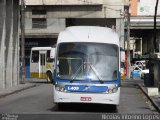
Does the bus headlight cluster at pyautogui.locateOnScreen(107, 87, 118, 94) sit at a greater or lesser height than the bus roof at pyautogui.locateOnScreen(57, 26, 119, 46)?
lesser

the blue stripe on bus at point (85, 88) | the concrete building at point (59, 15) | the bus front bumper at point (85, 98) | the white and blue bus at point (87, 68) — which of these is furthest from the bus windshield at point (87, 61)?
the concrete building at point (59, 15)

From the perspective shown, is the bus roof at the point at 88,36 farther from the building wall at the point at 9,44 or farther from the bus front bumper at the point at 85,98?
the building wall at the point at 9,44

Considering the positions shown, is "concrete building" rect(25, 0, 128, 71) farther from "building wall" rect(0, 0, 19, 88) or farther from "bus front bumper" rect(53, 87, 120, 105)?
"bus front bumper" rect(53, 87, 120, 105)

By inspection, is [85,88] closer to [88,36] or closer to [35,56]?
[88,36]

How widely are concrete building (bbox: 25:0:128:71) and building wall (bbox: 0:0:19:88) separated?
62.3 ft

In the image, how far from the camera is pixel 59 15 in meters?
60.7

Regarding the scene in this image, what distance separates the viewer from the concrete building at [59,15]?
6025cm

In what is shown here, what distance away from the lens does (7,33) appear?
1517 inches

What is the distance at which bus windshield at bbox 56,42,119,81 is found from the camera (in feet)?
66.5

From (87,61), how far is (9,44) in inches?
744

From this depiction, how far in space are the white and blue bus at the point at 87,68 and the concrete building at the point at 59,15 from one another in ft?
128

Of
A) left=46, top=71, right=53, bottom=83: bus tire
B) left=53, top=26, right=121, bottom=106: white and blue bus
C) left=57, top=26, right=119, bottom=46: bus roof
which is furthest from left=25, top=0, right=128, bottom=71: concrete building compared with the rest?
left=53, top=26, right=121, bottom=106: white and blue bus

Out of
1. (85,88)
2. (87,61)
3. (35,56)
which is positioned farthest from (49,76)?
(85,88)

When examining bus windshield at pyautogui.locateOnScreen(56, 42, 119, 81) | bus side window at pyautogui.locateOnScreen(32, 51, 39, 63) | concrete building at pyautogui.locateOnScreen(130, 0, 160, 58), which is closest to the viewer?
bus windshield at pyautogui.locateOnScreen(56, 42, 119, 81)
